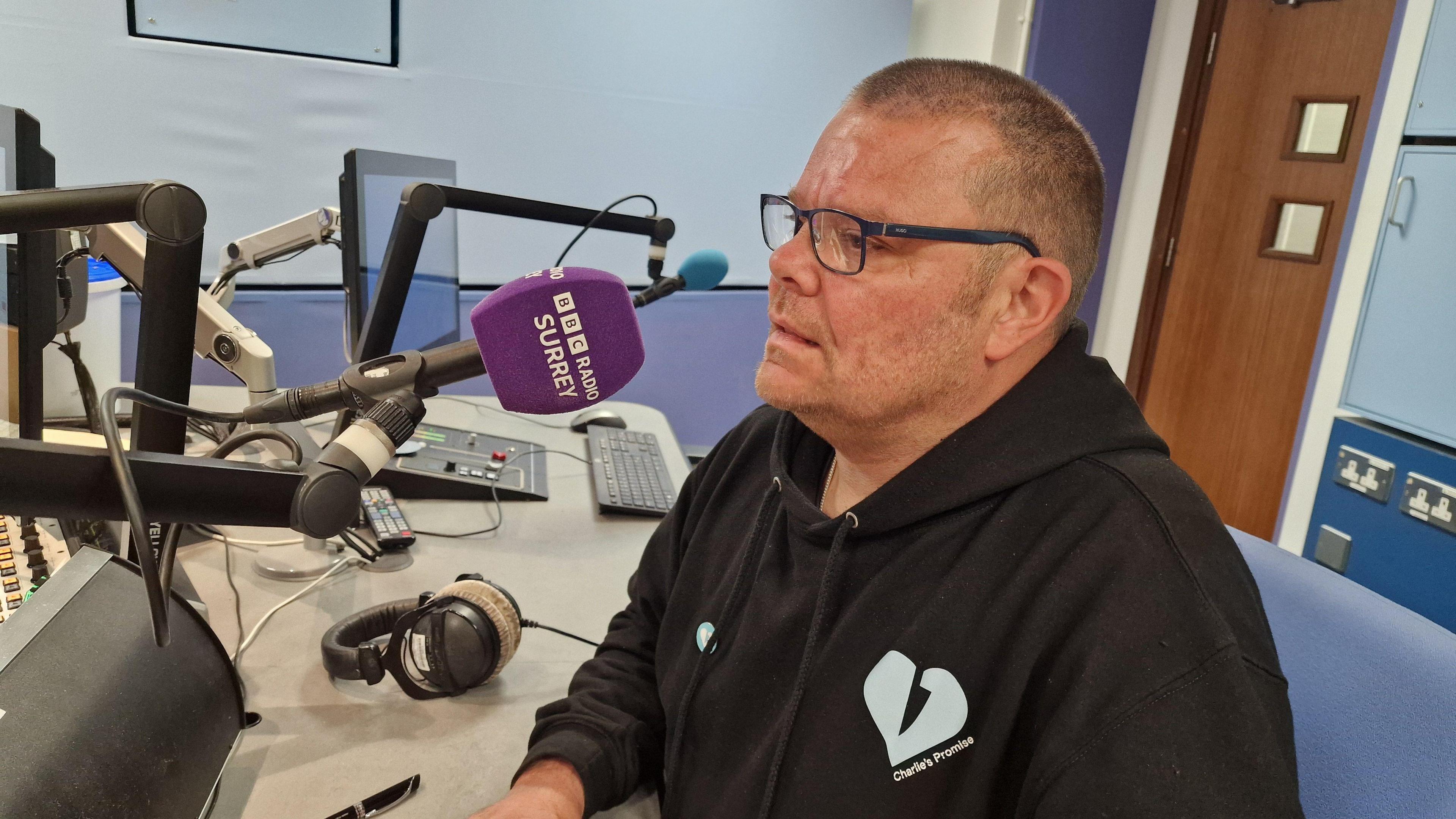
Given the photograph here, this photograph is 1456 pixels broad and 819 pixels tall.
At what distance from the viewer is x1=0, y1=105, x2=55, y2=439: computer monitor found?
0.91 metres

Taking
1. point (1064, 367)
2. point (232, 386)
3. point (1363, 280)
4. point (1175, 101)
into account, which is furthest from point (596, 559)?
point (1175, 101)

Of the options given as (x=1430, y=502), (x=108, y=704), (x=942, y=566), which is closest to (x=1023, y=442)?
(x=942, y=566)

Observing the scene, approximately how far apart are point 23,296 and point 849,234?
83 cm

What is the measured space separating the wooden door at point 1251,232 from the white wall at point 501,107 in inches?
40.5

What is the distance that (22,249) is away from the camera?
896mm

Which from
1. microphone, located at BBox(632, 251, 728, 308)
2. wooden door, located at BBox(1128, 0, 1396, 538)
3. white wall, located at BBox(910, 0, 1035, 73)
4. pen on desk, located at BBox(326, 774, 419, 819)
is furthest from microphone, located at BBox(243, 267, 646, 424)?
wooden door, located at BBox(1128, 0, 1396, 538)

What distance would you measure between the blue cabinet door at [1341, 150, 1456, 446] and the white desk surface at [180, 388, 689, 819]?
1.77 metres

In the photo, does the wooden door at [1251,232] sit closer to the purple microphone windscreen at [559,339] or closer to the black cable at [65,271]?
the purple microphone windscreen at [559,339]

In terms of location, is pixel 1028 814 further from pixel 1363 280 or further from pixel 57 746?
pixel 1363 280

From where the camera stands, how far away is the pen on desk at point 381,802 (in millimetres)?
816

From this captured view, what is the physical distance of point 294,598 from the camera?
118 cm

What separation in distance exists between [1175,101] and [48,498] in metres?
3.21

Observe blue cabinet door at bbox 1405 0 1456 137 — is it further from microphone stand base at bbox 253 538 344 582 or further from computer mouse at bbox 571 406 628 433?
microphone stand base at bbox 253 538 344 582

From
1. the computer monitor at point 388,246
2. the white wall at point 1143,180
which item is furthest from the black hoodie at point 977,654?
the white wall at point 1143,180
